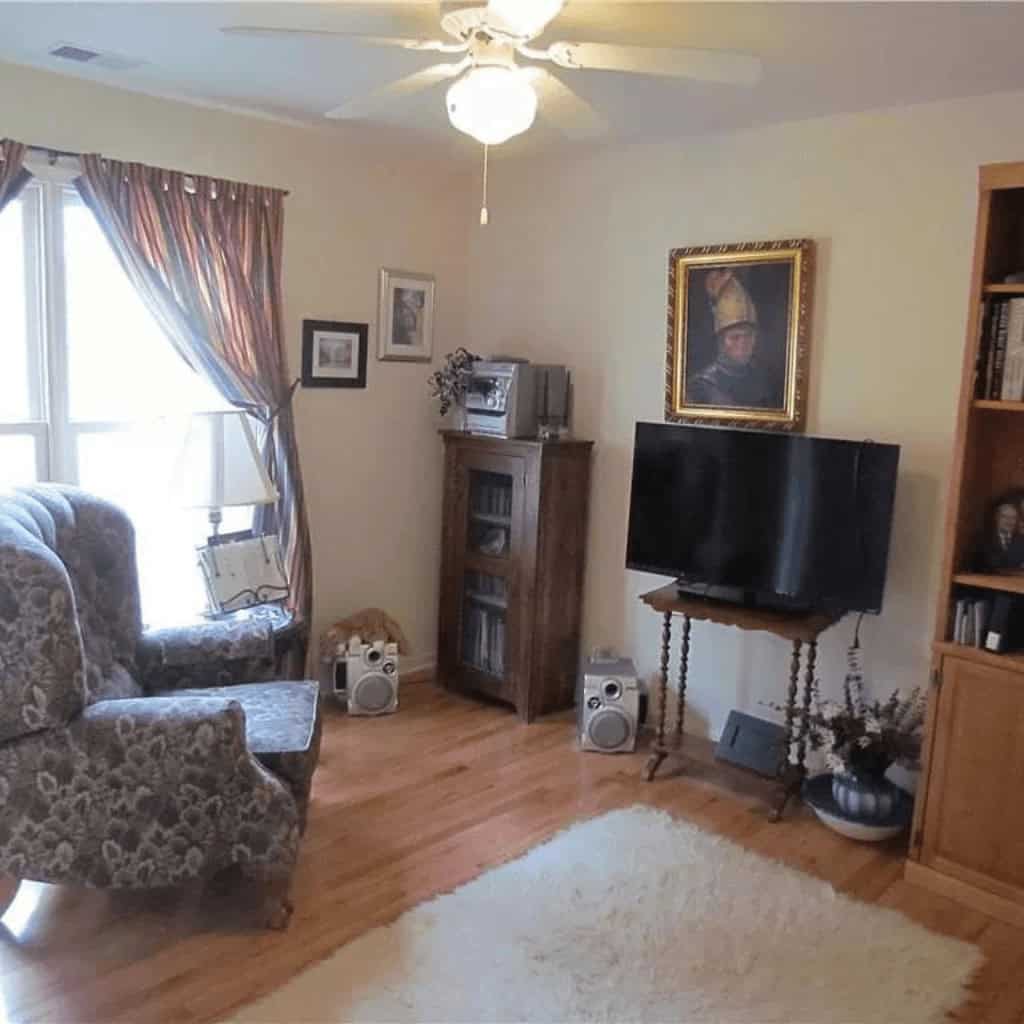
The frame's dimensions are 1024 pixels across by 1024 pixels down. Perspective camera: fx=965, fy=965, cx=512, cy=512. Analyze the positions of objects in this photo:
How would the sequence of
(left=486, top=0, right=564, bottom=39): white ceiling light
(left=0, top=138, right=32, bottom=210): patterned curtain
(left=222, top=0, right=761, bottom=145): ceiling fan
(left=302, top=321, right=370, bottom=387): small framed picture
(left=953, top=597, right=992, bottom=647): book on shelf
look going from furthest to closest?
(left=302, top=321, right=370, bottom=387): small framed picture, (left=0, top=138, right=32, bottom=210): patterned curtain, (left=953, top=597, right=992, bottom=647): book on shelf, (left=222, top=0, right=761, bottom=145): ceiling fan, (left=486, top=0, right=564, bottom=39): white ceiling light

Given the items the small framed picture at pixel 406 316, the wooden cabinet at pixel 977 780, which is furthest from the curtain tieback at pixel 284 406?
the wooden cabinet at pixel 977 780

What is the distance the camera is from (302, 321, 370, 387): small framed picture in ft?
13.4

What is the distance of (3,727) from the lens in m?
2.36

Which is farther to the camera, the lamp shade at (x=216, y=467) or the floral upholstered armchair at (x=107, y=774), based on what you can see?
the lamp shade at (x=216, y=467)

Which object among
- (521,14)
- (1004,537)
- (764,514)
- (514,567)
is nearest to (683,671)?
(764,514)

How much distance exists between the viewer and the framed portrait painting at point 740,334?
354cm

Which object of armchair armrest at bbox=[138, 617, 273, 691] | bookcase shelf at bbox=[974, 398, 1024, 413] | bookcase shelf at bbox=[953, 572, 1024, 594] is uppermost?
bookcase shelf at bbox=[974, 398, 1024, 413]

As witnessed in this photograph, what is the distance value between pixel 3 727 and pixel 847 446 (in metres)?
2.63

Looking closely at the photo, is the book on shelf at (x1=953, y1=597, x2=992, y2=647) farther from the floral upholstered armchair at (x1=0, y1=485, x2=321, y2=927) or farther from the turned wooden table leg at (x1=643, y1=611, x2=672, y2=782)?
the floral upholstered armchair at (x1=0, y1=485, x2=321, y2=927)

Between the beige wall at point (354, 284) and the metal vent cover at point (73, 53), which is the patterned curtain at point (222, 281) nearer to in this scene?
the beige wall at point (354, 284)

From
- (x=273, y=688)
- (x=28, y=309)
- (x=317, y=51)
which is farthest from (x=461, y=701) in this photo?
(x=317, y=51)

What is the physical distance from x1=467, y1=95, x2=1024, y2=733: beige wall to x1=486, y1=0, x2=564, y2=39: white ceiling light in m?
1.72

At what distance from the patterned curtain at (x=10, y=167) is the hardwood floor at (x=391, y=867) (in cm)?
217

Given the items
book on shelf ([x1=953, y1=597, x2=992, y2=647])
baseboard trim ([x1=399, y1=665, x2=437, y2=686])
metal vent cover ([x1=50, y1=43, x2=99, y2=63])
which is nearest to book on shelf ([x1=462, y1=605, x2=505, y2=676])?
baseboard trim ([x1=399, y1=665, x2=437, y2=686])
